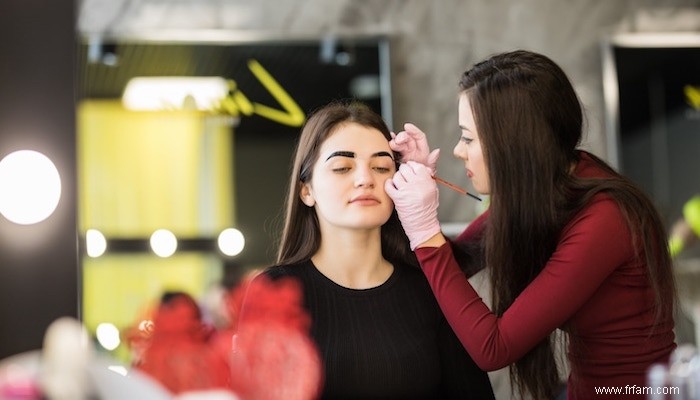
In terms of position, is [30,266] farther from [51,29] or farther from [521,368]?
[521,368]

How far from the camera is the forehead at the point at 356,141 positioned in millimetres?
1354

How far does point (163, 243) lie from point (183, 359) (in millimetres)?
1704

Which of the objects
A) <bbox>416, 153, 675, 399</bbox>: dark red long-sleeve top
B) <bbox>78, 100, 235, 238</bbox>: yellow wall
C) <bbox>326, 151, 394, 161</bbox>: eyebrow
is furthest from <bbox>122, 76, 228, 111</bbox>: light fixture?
<bbox>416, 153, 675, 399</bbox>: dark red long-sleeve top

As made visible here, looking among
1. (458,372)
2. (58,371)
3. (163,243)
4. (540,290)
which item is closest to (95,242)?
(163,243)

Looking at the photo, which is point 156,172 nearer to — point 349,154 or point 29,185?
point 349,154

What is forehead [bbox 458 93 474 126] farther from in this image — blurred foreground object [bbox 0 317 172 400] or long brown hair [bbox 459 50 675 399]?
blurred foreground object [bbox 0 317 172 400]

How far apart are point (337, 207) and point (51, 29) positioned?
0.71 meters

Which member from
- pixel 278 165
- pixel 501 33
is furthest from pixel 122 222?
pixel 501 33

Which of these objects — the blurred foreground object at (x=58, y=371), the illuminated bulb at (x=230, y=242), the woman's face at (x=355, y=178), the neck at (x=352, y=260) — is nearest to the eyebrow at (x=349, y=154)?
the woman's face at (x=355, y=178)

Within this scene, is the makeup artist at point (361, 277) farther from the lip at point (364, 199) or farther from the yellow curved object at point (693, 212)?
the yellow curved object at point (693, 212)

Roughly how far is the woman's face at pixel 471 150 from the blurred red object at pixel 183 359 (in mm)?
523

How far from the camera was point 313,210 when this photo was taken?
1.44m

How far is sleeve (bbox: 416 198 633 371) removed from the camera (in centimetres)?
125

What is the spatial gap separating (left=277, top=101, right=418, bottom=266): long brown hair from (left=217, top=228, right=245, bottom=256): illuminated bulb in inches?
45.1
